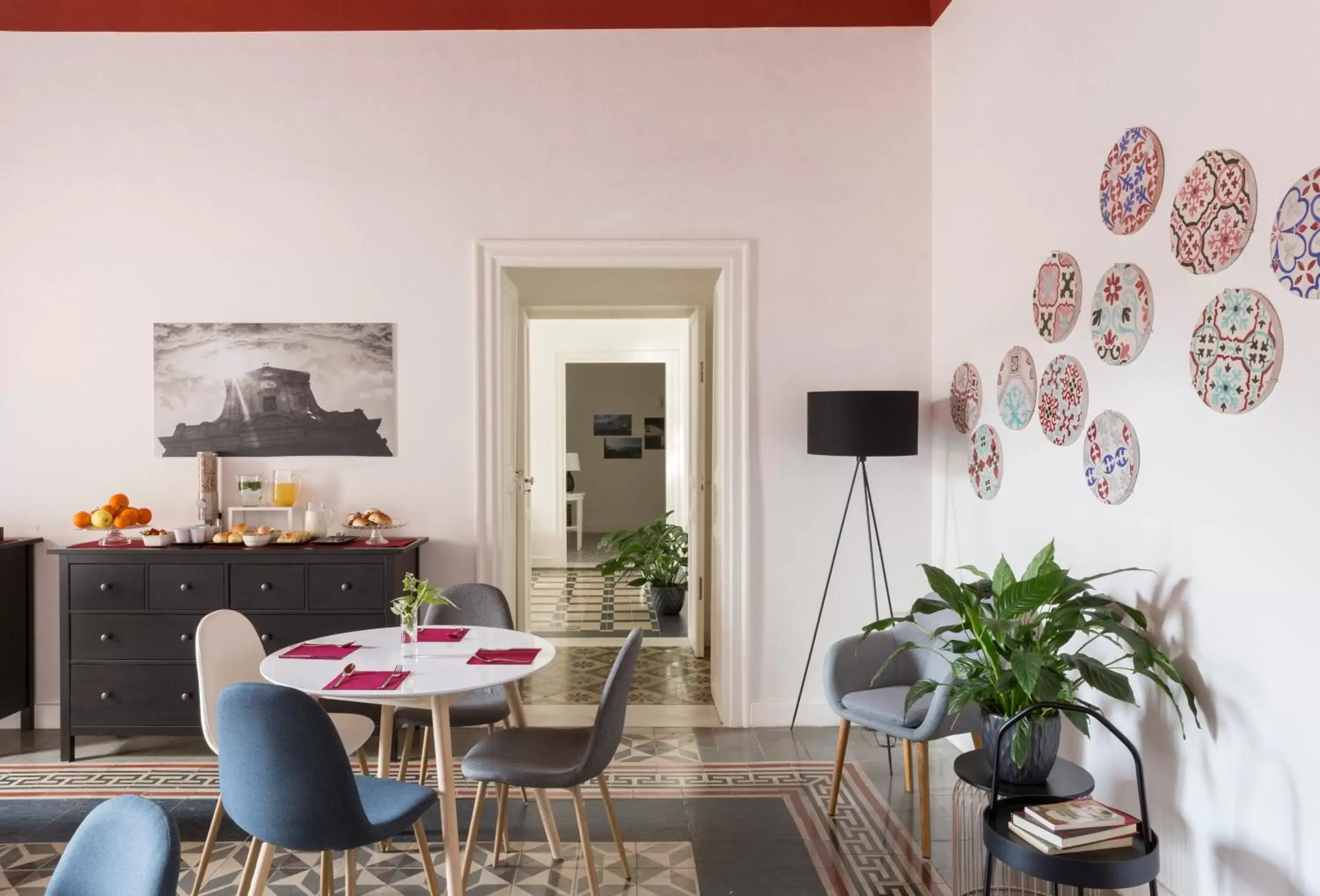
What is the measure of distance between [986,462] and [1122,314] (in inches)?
45.6

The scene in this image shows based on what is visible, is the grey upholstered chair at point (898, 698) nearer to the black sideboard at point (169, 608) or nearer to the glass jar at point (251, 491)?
the black sideboard at point (169, 608)

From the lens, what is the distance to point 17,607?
443cm

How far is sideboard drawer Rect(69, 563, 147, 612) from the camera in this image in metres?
4.13

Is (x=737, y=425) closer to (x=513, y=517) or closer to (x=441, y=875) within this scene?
(x=513, y=517)

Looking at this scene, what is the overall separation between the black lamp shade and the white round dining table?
165cm

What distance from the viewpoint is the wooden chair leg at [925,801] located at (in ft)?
10.2

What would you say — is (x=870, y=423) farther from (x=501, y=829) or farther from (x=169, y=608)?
(x=169, y=608)

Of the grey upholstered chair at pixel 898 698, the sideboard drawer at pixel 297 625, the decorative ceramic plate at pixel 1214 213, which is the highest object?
the decorative ceramic plate at pixel 1214 213

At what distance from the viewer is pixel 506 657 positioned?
2971 mm

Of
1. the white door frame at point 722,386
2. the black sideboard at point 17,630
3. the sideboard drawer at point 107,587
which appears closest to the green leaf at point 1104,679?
the white door frame at point 722,386

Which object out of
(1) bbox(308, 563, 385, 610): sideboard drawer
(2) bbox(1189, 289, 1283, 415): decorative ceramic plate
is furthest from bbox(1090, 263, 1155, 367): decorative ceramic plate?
(1) bbox(308, 563, 385, 610): sideboard drawer

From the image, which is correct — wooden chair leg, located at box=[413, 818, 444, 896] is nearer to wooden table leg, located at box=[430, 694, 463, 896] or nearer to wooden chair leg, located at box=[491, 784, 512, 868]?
wooden table leg, located at box=[430, 694, 463, 896]

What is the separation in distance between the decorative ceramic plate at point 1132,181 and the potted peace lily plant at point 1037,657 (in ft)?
3.52

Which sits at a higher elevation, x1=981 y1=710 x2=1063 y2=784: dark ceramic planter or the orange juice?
the orange juice
